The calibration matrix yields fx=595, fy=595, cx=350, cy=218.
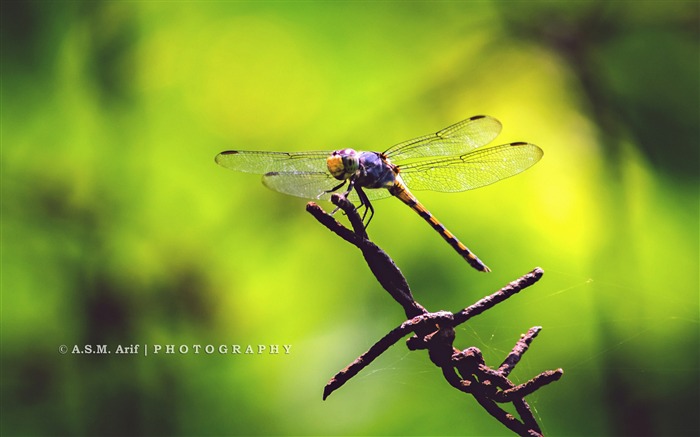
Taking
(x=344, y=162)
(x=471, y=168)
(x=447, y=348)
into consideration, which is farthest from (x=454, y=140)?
(x=447, y=348)

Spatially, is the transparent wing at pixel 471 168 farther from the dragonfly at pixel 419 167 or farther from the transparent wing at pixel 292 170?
the transparent wing at pixel 292 170

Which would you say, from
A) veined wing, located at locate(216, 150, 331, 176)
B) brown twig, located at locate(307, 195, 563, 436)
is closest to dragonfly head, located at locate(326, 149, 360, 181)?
veined wing, located at locate(216, 150, 331, 176)

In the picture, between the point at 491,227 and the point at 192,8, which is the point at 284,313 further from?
the point at 192,8

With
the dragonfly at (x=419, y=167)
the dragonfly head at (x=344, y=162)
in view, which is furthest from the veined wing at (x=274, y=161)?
the dragonfly head at (x=344, y=162)

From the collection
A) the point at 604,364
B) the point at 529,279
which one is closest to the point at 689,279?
the point at 604,364

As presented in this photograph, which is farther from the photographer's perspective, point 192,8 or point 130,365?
point 192,8

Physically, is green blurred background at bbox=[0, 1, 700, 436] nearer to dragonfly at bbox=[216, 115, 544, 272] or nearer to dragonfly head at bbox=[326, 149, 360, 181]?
dragonfly at bbox=[216, 115, 544, 272]

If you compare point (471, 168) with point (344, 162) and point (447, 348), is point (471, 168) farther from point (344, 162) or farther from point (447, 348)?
point (447, 348)
